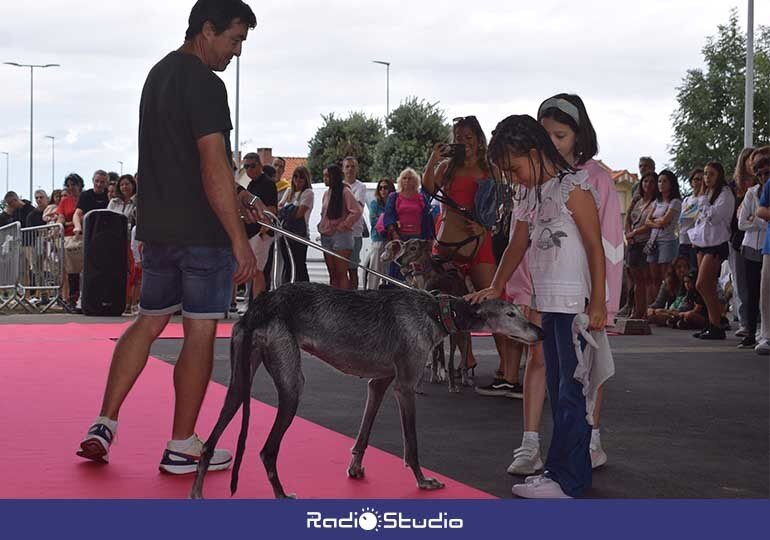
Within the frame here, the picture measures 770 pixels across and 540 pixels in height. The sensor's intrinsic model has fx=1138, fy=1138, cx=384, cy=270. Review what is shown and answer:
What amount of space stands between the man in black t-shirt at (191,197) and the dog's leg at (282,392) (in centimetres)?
58

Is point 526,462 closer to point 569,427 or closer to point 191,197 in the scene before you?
point 569,427

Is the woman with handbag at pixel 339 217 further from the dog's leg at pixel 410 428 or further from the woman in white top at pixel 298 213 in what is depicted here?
the dog's leg at pixel 410 428

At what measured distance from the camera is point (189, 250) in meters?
5.11

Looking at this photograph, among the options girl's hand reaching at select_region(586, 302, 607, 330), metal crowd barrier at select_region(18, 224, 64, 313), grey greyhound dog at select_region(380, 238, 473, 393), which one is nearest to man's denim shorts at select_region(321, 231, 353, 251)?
metal crowd barrier at select_region(18, 224, 64, 313)

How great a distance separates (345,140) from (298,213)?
4767cm

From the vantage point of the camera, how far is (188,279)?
5117 mm

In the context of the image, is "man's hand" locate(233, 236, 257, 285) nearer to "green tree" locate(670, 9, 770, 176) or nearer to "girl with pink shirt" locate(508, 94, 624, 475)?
"girl with pink shirt" locate(508, 94, 624, 475)

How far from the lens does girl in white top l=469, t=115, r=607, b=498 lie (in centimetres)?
489

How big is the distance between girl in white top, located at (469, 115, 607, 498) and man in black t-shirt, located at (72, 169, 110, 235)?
41.4 ft

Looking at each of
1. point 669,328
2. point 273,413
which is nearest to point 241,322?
point 273,413

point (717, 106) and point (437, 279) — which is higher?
point (717, 106)

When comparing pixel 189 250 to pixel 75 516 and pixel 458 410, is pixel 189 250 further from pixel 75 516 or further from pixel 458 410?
pixel 458 410

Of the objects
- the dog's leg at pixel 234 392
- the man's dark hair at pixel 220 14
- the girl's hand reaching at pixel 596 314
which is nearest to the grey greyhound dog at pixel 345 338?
the dog's leg at pixel 234 392

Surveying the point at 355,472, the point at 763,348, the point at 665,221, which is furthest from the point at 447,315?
the point at 665,221
